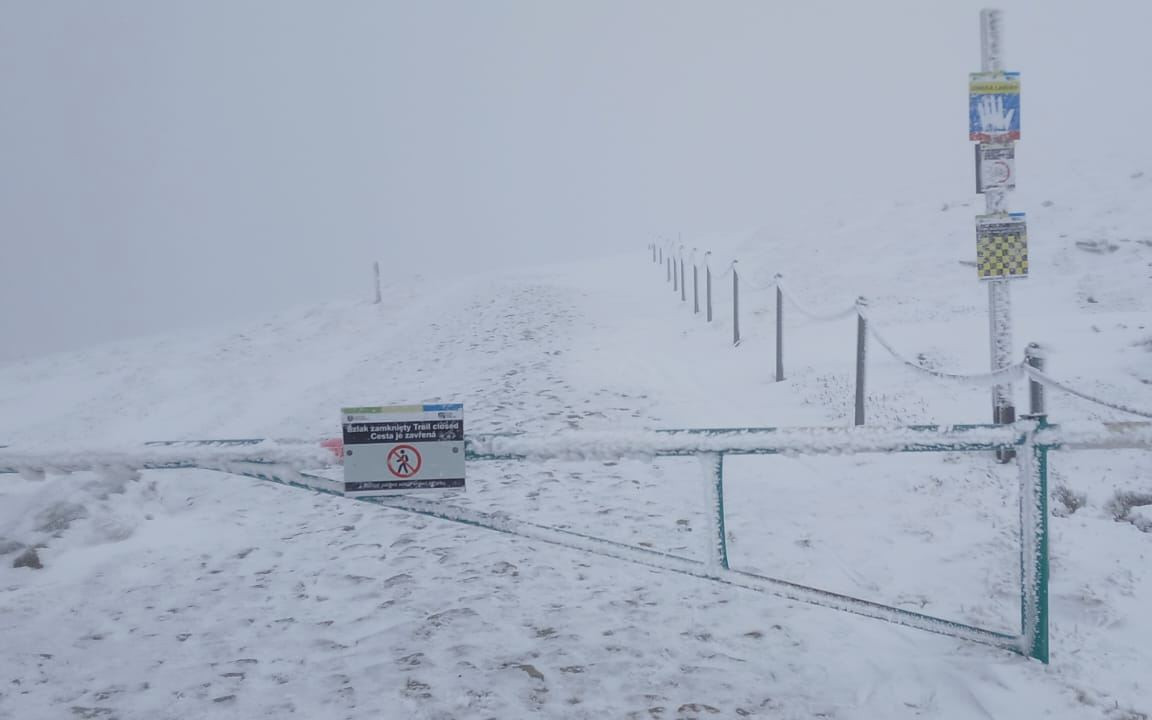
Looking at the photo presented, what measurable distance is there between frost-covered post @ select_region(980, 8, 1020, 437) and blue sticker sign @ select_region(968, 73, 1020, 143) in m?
0.04

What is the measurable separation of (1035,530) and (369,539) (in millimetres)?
4497

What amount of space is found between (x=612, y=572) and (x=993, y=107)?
5.26m

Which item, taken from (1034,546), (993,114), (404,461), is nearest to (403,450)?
(404,461)

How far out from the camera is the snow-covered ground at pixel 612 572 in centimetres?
375

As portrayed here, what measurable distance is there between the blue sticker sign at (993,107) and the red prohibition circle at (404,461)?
5861 millimetres

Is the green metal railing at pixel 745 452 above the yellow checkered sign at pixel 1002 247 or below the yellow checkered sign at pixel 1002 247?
below

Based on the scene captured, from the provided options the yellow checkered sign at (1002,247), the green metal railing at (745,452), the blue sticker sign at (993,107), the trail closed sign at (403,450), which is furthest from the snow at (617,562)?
the blue sticker sign at (993,107)

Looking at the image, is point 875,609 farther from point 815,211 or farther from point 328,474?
point 815,211

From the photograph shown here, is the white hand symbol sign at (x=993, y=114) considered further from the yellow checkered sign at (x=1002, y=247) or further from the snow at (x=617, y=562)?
the snow at (x=617, y=562)

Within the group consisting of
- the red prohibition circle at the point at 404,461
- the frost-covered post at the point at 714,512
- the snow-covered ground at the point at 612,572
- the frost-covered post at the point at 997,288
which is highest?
the frost-covered post at the point at 997,288

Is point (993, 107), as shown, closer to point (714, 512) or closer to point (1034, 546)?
point (1034, 546)

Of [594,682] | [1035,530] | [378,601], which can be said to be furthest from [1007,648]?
[378,601]

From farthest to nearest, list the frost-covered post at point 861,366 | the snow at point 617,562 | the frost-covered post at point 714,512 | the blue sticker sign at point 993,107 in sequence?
the frost-covered post at point 861,366 < the blue sticker sign at point 993,107 < the frost-covered post at point 714,512 < the snow at point 617,562

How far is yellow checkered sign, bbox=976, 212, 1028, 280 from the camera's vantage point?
706 cm
